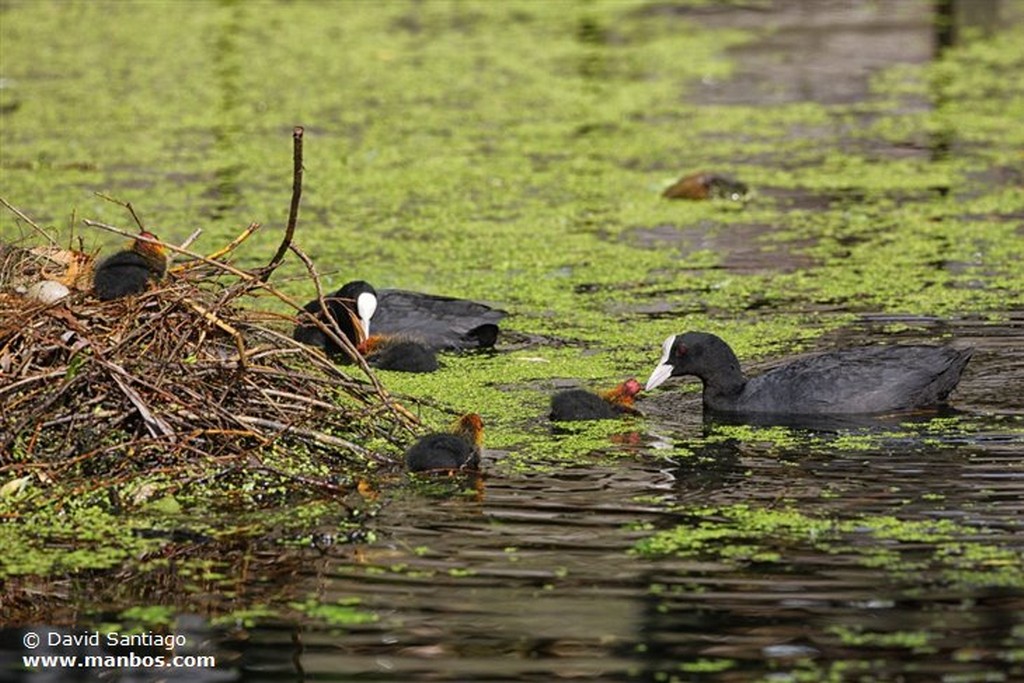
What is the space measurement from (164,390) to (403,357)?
2.01 meters

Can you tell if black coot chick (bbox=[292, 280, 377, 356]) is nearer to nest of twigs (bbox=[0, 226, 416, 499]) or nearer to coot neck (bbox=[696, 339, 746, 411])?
coot neck (bbox=[696, 339, 746, 411])

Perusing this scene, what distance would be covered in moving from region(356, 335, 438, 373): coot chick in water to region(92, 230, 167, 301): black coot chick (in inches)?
64.2

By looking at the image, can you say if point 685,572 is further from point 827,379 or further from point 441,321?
point 441,321

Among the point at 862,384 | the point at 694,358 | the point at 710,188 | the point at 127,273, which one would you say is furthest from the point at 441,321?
the point at 710,188

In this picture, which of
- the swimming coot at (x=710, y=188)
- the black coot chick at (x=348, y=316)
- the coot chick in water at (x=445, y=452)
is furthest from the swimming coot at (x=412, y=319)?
the swimming coot at (x=710, y=188)

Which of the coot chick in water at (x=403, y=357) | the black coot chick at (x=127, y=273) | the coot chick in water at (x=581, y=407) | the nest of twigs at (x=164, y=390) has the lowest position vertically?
the coot chick in water at (x=403, y=357)

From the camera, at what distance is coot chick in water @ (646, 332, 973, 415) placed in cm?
722

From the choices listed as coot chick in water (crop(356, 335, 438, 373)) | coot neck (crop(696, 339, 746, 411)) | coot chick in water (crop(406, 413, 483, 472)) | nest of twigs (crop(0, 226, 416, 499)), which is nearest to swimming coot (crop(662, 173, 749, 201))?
coot chick in water (crop(356, 335, 438, 373))

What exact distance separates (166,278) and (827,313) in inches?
135

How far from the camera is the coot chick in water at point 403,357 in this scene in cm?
802

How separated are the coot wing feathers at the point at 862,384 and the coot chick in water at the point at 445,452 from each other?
139cm

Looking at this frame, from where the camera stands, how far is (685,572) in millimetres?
5184

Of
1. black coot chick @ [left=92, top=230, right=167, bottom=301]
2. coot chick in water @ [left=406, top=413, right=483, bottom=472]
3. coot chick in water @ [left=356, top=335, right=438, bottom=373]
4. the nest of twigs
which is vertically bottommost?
coot chick in water @ [left=356, top=335, right=438, bottom=373]

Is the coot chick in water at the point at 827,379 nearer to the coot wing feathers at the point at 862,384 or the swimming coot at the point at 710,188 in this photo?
the coot wing feathers at the point at 862,384
